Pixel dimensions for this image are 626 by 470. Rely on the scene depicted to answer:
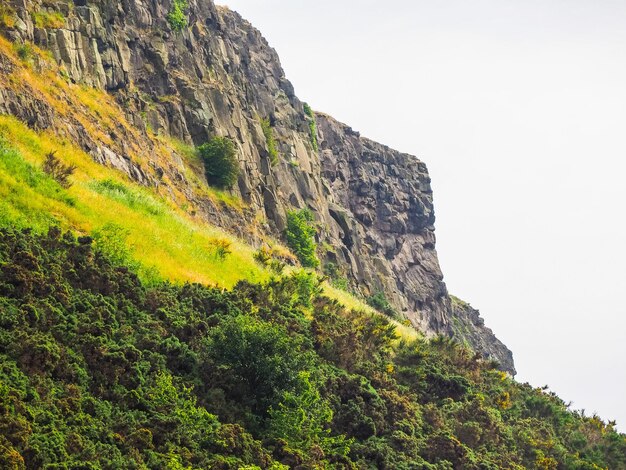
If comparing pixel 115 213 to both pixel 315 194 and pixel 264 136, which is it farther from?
pixel 315 194

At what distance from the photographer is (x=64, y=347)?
13.3m

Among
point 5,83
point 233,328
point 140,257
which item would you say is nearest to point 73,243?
point 140,257

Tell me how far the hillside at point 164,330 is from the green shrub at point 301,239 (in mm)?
4447

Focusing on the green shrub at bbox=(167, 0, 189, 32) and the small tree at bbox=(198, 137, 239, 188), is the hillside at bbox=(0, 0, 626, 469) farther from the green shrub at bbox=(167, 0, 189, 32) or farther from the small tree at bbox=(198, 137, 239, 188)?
the green shrub at bbox=(167, 0, 189, 32)

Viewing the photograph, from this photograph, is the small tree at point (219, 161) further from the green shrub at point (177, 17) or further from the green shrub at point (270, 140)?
the green shrub at point (177, 17)

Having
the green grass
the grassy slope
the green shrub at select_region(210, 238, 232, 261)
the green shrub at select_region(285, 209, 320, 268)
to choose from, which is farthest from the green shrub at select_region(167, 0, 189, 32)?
the green shrub at select_region(210, 238, 232, 261)

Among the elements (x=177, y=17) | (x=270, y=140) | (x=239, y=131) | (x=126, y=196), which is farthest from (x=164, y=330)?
(x=270, y=140)

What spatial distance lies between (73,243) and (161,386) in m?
5.69

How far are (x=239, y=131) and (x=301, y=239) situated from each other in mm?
11841

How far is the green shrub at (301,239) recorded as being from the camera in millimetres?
58250

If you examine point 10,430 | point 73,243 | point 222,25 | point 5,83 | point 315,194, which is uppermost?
point 222,25

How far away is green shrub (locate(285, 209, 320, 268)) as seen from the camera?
58.2 metres

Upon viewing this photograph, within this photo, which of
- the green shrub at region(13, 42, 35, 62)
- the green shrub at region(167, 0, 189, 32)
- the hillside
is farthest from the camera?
the green shrub at region(167, 0, 189, 32)

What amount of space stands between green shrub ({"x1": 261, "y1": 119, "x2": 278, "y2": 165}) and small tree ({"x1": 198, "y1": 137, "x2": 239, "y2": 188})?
13811 millimetres
